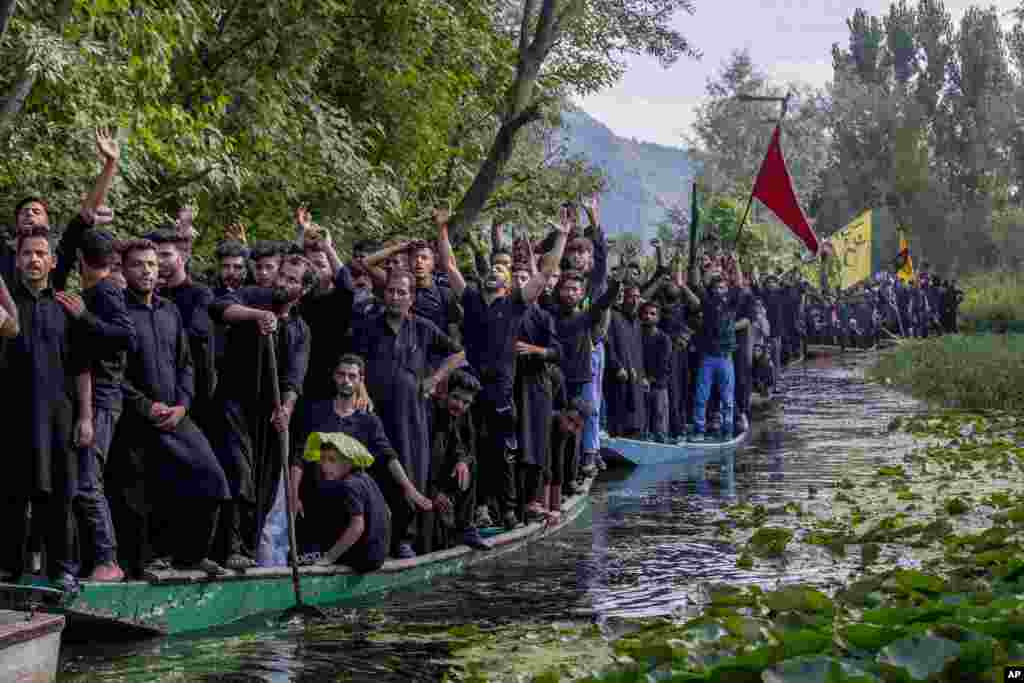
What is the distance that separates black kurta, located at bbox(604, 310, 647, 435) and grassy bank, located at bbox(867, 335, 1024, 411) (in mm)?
6926

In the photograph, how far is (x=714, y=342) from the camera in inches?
819

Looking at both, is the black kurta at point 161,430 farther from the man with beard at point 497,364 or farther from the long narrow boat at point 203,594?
the man with beard at point 497,364

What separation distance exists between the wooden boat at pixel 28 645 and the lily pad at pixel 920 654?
3315 millimetres

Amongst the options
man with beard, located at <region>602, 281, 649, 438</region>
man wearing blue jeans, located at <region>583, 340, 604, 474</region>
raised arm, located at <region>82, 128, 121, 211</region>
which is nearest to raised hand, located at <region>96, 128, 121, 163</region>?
raised arm, located at <region>82, 128, 121, 211</region>

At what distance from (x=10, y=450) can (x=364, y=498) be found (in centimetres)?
229

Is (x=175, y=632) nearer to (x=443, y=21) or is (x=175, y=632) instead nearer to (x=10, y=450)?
(x=10, y=450)

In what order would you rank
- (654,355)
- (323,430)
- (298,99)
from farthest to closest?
1. (298,99)
2. (654,355)
3. (323,430)

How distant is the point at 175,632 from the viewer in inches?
357

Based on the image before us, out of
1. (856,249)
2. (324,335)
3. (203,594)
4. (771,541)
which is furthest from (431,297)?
(856,249)

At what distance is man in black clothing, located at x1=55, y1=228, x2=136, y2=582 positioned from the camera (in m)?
8.89

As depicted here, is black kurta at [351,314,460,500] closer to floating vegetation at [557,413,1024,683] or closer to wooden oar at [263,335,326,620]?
wooden oar at [263,335,326,620]

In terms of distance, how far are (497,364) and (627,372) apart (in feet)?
19.3

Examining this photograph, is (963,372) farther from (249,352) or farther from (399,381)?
(249,352)

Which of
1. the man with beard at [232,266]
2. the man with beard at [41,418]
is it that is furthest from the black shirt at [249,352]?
the man with beard at [41,418]
